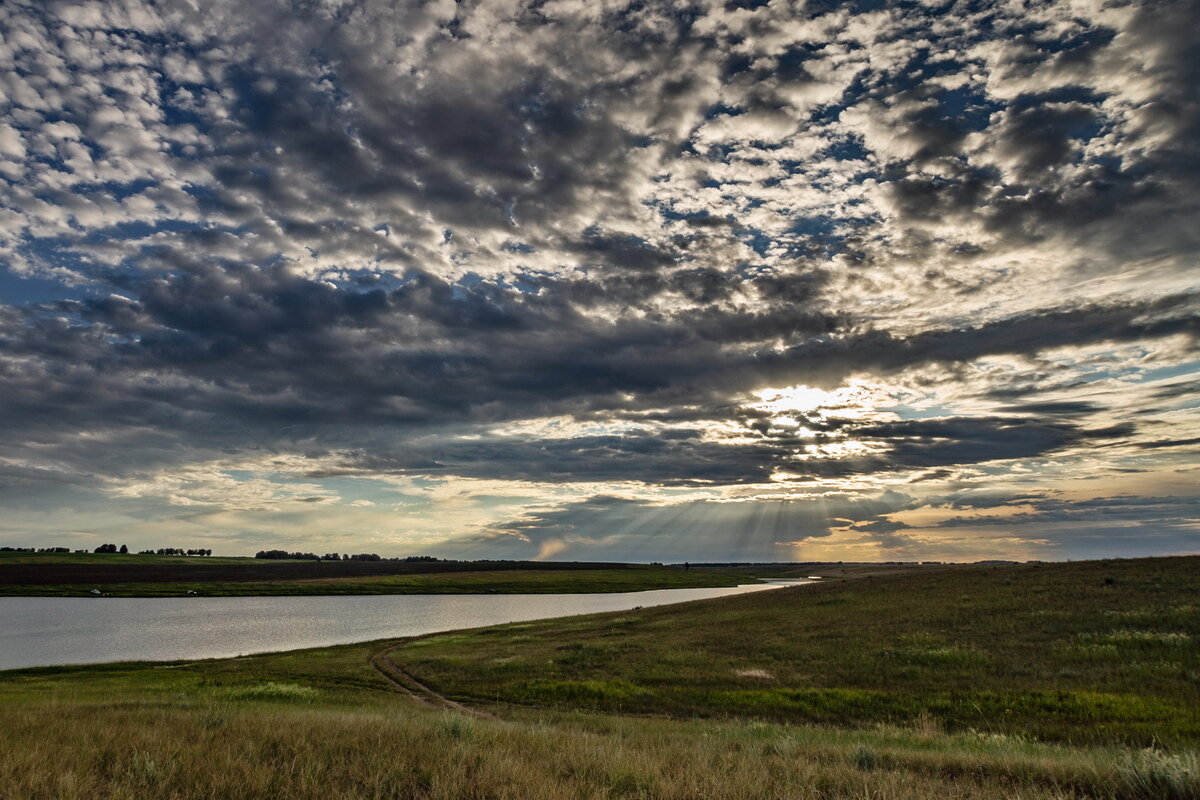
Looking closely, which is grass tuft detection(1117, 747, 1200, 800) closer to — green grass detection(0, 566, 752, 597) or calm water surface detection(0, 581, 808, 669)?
calm water surface detection(0, 581, 808, 669)

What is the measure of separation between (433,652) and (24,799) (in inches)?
1701

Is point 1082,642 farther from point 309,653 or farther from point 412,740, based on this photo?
point 309,653

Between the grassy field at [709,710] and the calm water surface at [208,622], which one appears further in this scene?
the calm water surface at [208,622]

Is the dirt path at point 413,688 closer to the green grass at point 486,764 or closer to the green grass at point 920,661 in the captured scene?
the green grass at point 920,661

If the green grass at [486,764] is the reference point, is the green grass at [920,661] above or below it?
below

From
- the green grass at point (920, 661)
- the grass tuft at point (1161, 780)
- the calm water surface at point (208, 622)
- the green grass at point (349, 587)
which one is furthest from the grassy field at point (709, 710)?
the green grass at point (349, 587)

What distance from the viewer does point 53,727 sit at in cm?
1284

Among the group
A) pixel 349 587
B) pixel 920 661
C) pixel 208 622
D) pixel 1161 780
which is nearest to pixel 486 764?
pixel 1161 780

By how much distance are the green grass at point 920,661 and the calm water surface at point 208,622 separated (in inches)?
949

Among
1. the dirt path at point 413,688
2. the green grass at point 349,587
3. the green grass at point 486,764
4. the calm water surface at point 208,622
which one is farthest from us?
the green grass at point 349,587

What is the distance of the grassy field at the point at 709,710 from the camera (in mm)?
8570

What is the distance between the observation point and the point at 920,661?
2953 centimetres

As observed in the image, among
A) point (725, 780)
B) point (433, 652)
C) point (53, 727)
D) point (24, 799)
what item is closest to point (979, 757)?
point (725, 780)

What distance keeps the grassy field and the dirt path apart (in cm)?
94
